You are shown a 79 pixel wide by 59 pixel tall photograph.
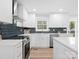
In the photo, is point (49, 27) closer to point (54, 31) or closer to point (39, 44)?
point (54, 31)

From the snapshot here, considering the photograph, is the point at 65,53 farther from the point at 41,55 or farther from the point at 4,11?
the point at 41,55

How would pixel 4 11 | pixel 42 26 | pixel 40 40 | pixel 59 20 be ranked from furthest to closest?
pixel 42 26
pixel 59 20
pixel 40 40
pixel 4 11

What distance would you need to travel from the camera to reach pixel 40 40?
8.27 metres

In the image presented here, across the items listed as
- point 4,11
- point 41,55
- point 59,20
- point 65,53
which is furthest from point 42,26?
point 65,53

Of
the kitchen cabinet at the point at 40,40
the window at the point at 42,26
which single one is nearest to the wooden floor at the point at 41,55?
the kitchen cabinet at the point at 40,40

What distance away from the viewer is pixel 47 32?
336 inches

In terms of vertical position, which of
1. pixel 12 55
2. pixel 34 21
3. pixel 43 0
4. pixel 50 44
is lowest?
pixel 50 44

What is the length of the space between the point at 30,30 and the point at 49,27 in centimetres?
122

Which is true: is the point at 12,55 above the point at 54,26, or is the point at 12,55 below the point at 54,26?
below

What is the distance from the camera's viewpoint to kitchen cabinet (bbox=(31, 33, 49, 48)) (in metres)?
8.22

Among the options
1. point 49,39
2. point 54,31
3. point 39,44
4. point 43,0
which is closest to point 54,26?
point 54,31

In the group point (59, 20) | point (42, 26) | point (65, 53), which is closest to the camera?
point (65, 53)

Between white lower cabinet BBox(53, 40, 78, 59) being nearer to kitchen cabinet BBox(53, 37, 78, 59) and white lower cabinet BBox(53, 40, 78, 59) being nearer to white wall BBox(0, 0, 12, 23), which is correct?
kitchen cabinet BBox(53, 37, 78, 59)

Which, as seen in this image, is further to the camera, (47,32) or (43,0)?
(47,32)
